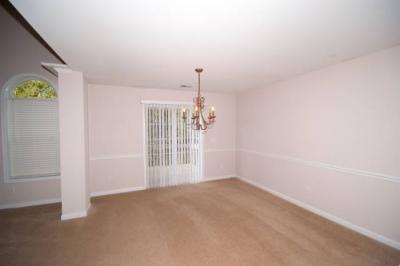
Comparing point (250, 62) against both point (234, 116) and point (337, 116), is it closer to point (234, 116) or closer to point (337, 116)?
point (337, 116)

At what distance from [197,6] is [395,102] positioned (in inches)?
112

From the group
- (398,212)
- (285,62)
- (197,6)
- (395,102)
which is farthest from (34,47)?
(398,212)

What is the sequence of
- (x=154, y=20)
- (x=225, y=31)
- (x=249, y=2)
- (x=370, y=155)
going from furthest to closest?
1. (x=370, y=155)
2. (x=225, y=31)
3. (x=154, y=20)
4. (x=249, y=2)

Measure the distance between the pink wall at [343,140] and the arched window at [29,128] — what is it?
5.09 metres

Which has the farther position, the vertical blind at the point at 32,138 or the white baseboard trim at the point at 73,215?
the vertical blind at the point at 32,138

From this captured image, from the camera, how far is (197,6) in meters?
1.59

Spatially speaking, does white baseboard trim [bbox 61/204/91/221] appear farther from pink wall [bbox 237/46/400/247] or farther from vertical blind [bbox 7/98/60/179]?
pink wall [bbox 237/46/400/247]

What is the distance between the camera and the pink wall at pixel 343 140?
248cm

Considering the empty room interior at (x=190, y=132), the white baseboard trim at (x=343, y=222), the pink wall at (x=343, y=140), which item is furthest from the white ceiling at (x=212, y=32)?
the white baseboard trim at (x=343, y=222)

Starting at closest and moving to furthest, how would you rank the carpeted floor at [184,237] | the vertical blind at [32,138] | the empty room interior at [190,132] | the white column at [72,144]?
1. the empty room interior at [190,132]
2. the carpeted floor at [184,237]
3. the white column at [72,144]
4. the vertical blind at [32,138]

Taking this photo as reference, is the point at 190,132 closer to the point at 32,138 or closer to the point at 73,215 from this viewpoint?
the point at 73,215

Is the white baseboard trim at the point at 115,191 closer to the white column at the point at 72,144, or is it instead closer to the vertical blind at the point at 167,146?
the vertical blind at the point at 167,146

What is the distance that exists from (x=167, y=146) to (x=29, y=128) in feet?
9.91

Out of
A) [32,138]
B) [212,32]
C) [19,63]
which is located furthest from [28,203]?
[212,32]
